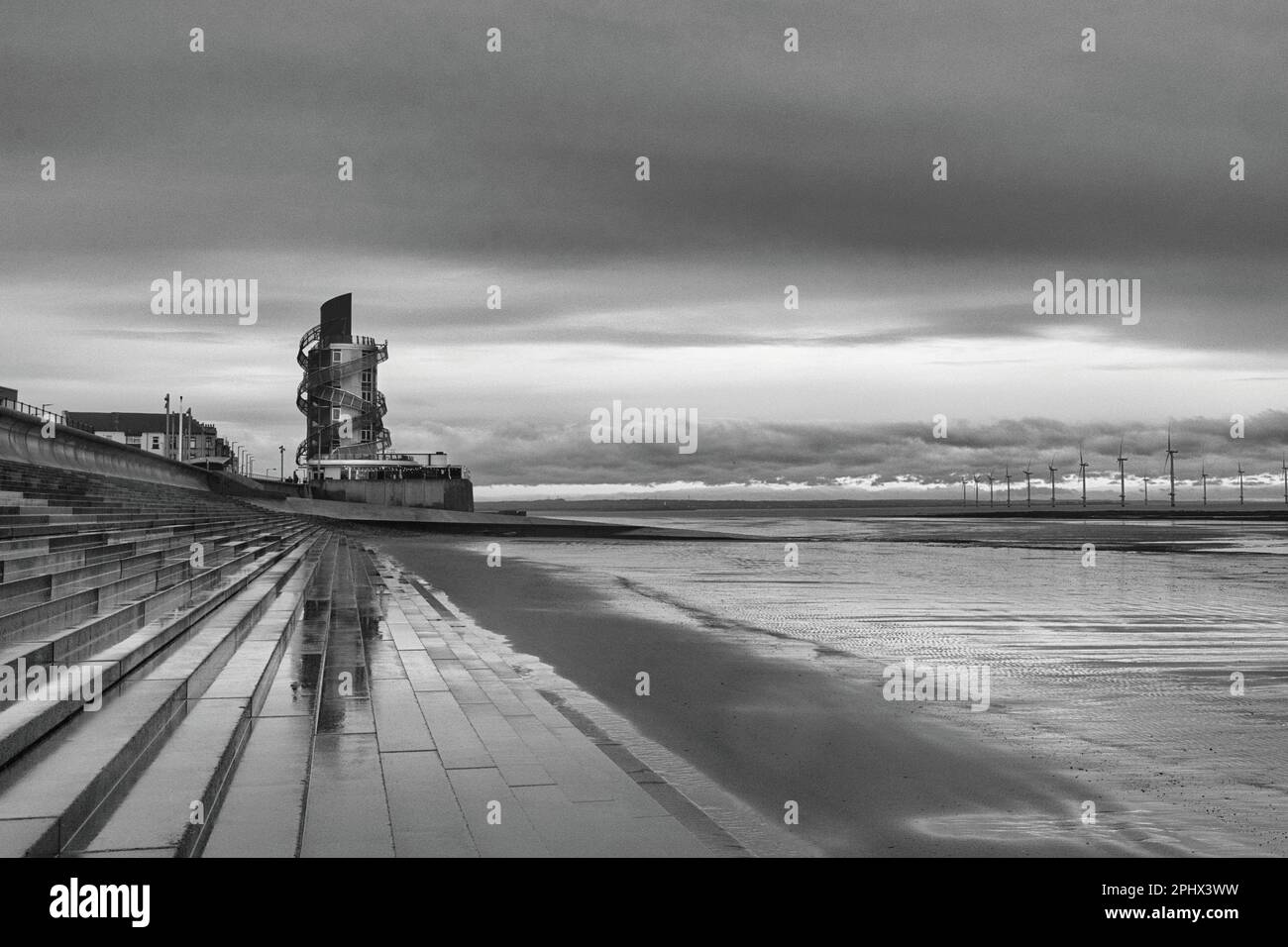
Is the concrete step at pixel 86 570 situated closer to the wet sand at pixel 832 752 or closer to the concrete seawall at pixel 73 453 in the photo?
the wet sand at pixel 832 752

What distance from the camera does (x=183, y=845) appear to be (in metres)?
4.06

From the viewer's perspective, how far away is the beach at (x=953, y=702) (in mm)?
5168

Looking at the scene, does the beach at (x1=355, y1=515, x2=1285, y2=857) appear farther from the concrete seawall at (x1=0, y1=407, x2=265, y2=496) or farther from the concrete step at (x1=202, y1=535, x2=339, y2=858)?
the concrete seawall at (x1=0, y1=407, x2=265, y2=496)

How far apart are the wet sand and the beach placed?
0.08 feet

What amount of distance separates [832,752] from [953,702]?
2113 millimetres

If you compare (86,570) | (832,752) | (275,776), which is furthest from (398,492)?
(275,776)

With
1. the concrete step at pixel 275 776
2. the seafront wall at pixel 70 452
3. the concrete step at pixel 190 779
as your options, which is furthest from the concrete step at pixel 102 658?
the seafront wall at pixel 70 452

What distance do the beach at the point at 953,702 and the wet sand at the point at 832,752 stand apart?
24 mm

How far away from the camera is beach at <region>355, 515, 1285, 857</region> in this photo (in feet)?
17.0

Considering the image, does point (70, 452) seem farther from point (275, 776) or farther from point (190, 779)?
point (190, 779)

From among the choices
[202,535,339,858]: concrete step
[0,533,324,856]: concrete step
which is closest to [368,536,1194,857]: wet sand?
[202,535,339,858]: concrete step

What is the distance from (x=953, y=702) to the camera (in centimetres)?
826
